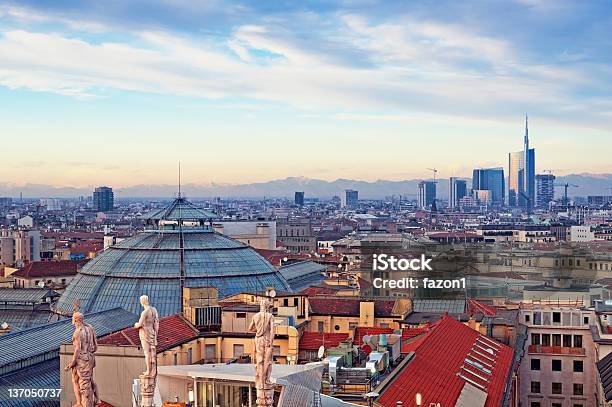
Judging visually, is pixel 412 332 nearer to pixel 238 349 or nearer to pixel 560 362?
pixel 238 349

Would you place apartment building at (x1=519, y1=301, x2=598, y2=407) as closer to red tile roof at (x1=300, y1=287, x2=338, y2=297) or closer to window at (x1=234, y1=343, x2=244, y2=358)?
red tile roof at (x1=300, y1=287, x2=338, y2=297)

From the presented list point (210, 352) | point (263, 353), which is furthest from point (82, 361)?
point (210, 352)

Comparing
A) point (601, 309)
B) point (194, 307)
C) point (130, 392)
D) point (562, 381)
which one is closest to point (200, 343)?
point (194, 307)

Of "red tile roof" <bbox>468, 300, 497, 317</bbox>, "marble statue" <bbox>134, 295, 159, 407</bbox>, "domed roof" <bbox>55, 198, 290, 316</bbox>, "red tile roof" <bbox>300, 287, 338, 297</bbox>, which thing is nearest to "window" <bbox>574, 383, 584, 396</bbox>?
"red tile roof" <bbox>468, 300, 497, 317</bbox>

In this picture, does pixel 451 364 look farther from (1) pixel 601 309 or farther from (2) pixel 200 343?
(1) pixel 601 309

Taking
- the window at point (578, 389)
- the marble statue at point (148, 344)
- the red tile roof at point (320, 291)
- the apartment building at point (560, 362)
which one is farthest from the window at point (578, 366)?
the marble statue at point (148, 344)
